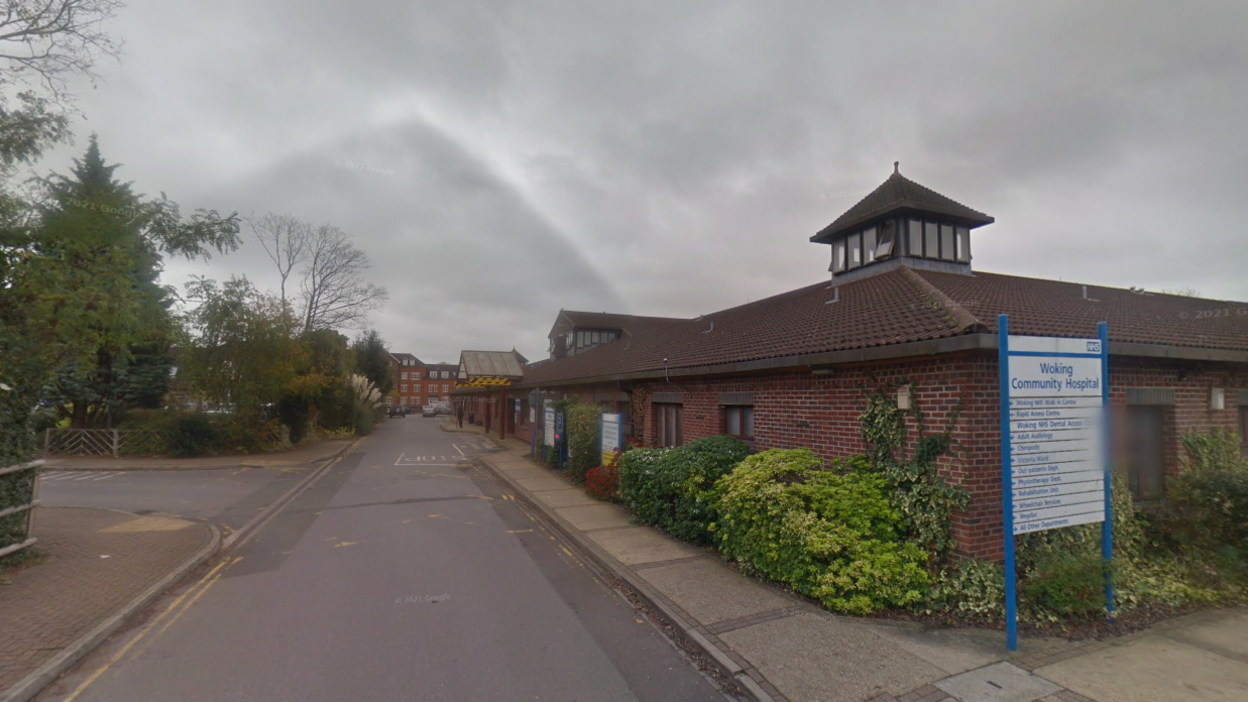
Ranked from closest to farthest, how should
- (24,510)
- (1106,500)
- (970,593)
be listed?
(1106,500) < (970,593) < (24,510)

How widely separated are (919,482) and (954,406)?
35.0 inches

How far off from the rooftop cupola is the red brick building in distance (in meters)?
0.04

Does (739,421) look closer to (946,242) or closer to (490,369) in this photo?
(946,242)

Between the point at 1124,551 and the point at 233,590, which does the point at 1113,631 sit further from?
the point at 233,590

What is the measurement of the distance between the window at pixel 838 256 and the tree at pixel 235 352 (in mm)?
20994

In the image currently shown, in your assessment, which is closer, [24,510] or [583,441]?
[24,510]

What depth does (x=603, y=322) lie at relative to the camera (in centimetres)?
4384

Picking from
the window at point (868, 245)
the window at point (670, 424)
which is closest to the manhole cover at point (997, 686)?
the window at point (670, 424)

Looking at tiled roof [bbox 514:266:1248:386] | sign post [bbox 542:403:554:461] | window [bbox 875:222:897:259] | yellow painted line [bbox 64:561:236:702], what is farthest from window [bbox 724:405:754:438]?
sign post [bbox 542:403:554:461]

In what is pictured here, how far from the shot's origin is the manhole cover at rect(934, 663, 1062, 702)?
13.4 feet

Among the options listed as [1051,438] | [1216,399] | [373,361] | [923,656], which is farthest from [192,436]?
[373,361]

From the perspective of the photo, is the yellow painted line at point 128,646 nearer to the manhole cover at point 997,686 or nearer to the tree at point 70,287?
the tree at point 70,287

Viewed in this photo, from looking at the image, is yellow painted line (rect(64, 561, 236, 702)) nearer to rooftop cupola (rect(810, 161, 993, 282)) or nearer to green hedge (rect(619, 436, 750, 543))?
green hedge (rect(619, 436, 750, 543))

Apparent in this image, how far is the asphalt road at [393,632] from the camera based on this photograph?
438 centimetres
